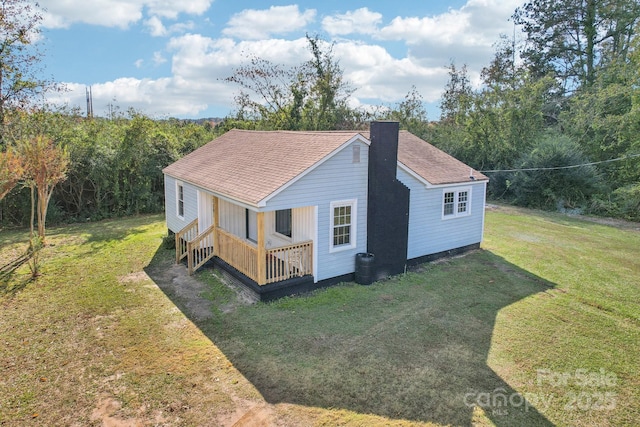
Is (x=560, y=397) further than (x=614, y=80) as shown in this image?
No

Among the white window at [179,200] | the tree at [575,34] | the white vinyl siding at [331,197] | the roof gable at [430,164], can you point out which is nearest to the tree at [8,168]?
the white window at [179,200]

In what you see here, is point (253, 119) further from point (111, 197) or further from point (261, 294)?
point (261, 294)

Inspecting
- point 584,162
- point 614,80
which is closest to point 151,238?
point 584,162

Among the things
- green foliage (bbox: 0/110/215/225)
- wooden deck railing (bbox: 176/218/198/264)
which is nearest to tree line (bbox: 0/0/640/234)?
green foliage (bbox: 0/110/215/225)

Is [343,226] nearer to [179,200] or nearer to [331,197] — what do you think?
[331,197]

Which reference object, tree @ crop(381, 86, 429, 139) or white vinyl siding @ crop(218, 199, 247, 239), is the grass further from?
tree @ crop(381, 86, 429, 139)

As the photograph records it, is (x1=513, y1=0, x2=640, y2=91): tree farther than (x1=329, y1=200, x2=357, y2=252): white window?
Yes
